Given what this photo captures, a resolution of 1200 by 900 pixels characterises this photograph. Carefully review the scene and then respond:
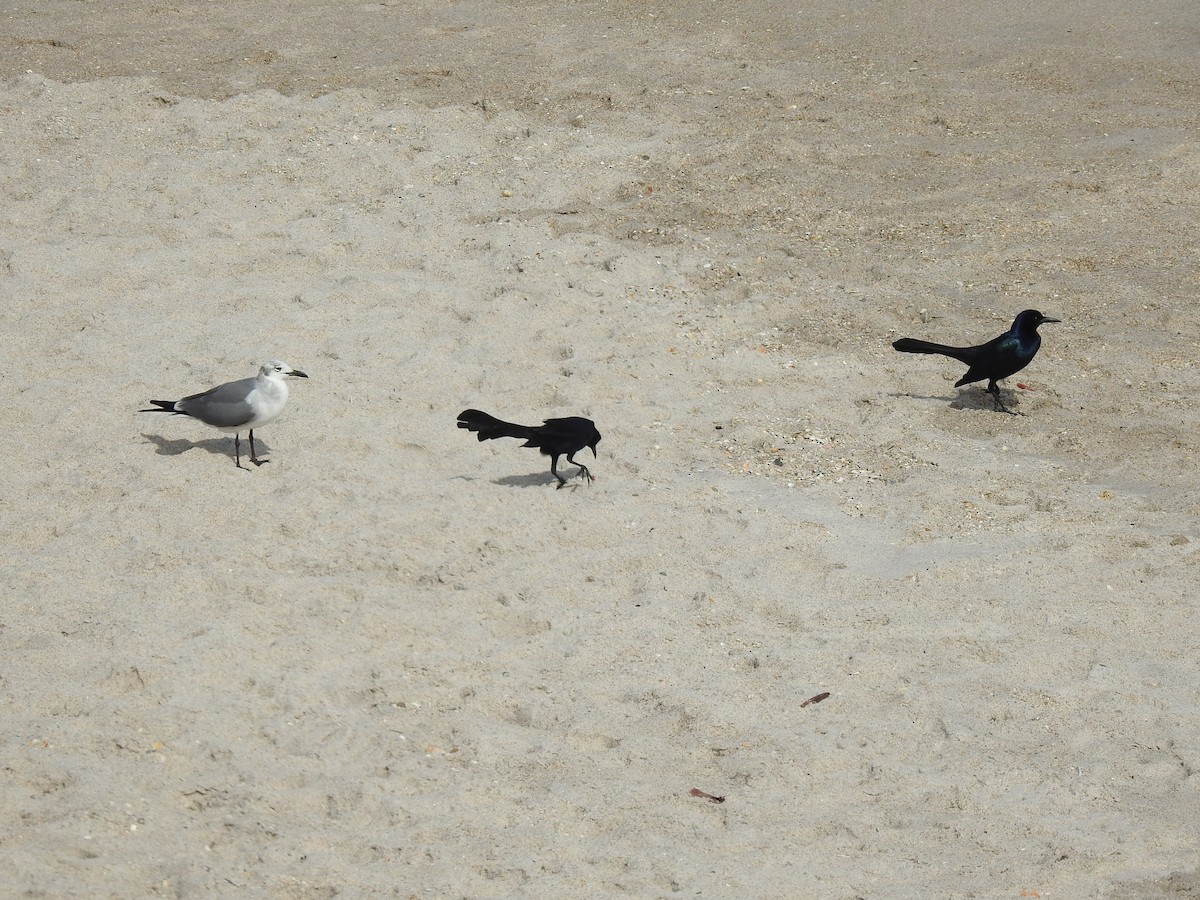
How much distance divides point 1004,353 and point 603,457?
2.09 metres

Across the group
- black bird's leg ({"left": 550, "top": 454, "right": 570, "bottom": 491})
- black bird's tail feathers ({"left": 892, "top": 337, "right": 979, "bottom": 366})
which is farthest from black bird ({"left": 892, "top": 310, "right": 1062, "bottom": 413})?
black bird's leg ({"left": 550, "top": 454, "right": 570, "bottom": 491})

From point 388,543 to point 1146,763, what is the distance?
2792mm

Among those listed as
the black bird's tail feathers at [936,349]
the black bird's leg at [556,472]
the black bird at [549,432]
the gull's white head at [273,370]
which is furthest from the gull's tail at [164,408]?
the black bird's tail feathers at [936,349]

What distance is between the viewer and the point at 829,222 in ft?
26.7

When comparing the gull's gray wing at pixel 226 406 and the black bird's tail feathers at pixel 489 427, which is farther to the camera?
the black bird's tail feathers at pixel 489 427

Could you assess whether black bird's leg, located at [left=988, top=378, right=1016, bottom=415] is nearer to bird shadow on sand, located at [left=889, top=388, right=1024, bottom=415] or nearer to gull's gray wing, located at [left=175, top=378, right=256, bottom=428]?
bird shadow on sand, located at [left=889, top=388, right=1024, bottom=415]

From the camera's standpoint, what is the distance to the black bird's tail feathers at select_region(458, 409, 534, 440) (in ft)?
18.6

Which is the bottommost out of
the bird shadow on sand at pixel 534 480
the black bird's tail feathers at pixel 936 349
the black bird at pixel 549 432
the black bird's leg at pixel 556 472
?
the bird shadow on sand at pixel 534 480

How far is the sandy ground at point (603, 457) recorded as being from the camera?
12.8 feet

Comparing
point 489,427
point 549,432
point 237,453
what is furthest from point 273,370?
point 549,432

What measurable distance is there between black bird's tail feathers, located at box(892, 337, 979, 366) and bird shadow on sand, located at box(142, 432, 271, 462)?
10.3 ft

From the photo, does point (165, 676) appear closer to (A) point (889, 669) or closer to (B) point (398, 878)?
(B) point (398, 878)

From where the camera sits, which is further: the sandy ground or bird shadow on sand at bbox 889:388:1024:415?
bird shadow on sand at bbox 889:388:1024:415

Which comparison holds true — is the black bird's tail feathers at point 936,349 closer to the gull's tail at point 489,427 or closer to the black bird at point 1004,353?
the black bird at point 1004,353
